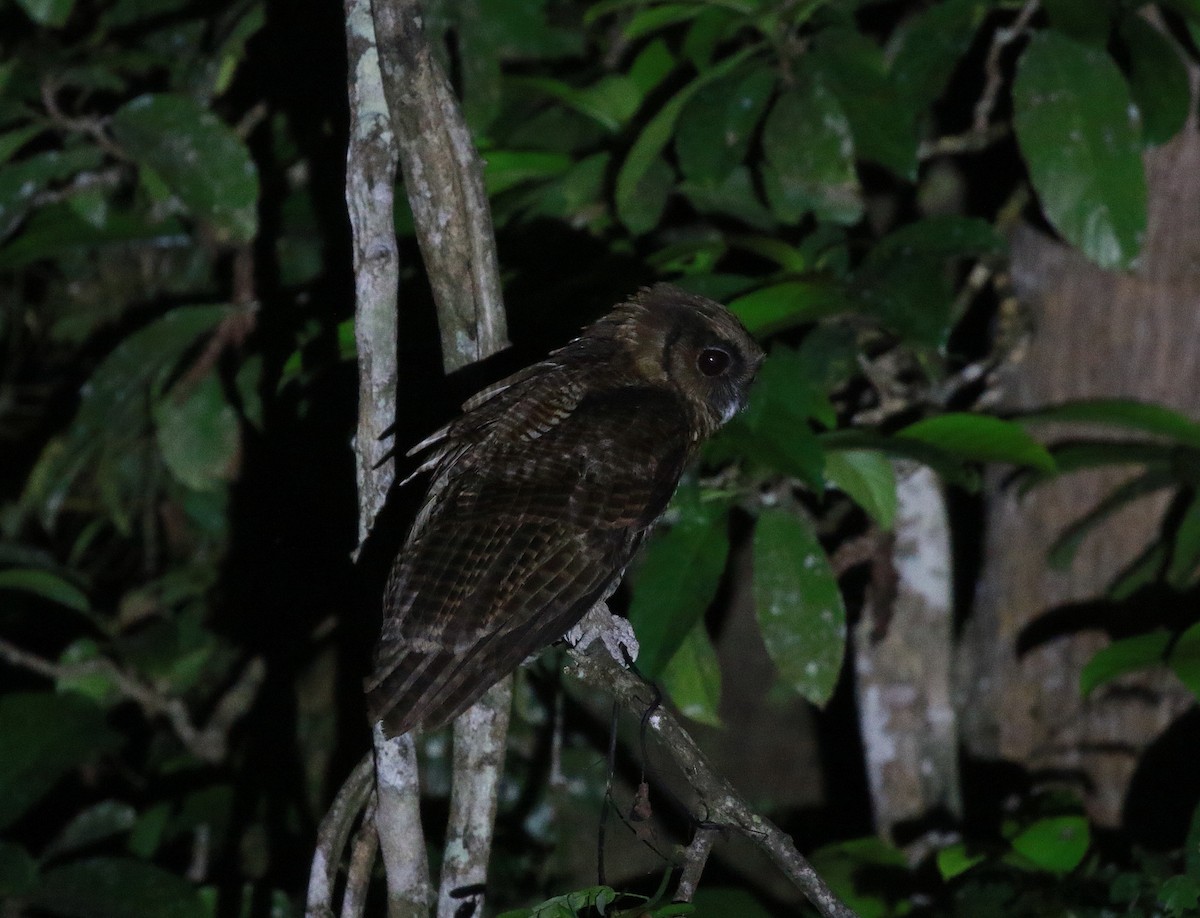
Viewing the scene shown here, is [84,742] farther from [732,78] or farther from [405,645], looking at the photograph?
[732,78]

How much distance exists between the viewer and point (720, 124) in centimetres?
324

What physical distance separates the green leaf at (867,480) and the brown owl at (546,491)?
1.11ft

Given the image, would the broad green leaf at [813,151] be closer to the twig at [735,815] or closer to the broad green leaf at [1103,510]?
the broad green leaf at [1103,510]

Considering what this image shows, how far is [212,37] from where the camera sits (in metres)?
3.96

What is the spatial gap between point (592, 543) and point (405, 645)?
428mm

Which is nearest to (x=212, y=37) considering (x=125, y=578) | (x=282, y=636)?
(x=282, y=636)

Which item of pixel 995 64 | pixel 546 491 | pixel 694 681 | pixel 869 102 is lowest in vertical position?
pixel 694 681

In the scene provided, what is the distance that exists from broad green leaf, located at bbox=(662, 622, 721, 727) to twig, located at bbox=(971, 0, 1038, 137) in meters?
1.92

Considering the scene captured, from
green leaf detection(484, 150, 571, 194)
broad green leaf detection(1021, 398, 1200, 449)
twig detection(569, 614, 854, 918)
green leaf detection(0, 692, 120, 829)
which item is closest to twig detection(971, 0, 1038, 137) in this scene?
broad green leaf detection(1021, 398, 1200, 449)

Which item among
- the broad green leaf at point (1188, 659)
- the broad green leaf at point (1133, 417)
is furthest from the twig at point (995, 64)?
the broad green leaf at point (1188, 659)

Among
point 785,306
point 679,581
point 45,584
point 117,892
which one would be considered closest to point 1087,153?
point 785,306

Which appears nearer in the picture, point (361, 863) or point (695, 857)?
point (695, 857)

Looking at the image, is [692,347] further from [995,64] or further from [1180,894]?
[995,64]

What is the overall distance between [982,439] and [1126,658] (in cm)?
60
